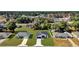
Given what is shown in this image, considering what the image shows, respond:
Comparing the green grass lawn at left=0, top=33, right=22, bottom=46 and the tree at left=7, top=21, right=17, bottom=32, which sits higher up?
the tree at left=7, top=21, right=17, bottom=32

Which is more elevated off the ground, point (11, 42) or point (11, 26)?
point (11, 26)

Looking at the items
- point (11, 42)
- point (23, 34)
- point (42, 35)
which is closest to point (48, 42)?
point (42, 35)

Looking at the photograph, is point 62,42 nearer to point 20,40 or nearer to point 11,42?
point 20,40

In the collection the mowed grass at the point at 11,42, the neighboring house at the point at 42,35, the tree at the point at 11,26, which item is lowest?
the mowed grass at the point at 11,42

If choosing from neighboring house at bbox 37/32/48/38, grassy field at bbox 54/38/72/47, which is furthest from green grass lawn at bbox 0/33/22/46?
grassy field at bbox 54/38/72/47

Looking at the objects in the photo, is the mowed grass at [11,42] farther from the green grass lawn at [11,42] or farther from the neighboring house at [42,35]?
the neighboring house at [42,35]

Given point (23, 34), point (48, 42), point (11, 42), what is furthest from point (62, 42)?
point (11, 42)

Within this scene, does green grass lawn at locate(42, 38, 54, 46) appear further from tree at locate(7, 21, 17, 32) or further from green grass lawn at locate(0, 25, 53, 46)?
tree at locate(7, 21, 17, 32)

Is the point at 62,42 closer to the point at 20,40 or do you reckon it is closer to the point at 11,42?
the point at 20,40

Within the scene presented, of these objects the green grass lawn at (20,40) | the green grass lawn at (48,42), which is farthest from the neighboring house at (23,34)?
the green grass lawn at (48,42)

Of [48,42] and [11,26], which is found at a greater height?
[11,26]
